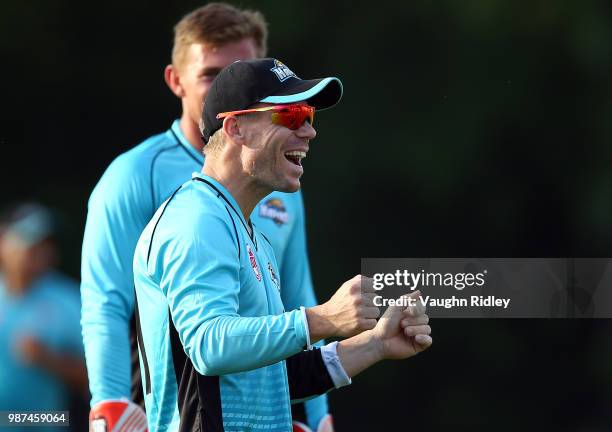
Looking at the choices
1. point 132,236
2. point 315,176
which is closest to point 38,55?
point 315,176

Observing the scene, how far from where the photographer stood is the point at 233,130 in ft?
9.59

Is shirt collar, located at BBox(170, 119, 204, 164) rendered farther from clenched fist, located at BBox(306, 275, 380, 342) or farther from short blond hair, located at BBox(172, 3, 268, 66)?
clenched fist, located at BBox(306, 275, 380, 342)

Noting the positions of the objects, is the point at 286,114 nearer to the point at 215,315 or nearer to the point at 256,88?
the point at 256,88

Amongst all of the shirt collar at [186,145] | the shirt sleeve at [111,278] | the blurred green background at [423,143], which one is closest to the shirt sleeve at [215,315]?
the shirt sleeve at [111,278]

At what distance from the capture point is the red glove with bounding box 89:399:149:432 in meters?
3.62

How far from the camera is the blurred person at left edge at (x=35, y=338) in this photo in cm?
611

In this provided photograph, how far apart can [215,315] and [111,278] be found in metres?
1.18

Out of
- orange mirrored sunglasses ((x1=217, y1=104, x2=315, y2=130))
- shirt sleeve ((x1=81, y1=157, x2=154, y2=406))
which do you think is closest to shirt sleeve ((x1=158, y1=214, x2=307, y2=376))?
orange mirrored sunglasses ((x1=217, y1=104, x2=315, y2=130))

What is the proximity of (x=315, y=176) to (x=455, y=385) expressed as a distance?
171cm

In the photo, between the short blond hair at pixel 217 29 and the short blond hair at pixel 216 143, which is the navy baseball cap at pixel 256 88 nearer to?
the short blond hair at pixel 216 143

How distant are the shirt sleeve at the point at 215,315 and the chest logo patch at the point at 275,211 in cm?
133

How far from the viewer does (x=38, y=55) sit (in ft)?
23.6

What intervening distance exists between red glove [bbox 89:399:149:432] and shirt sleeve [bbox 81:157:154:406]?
1.0 inches

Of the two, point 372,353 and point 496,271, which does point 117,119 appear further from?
point 372,353
